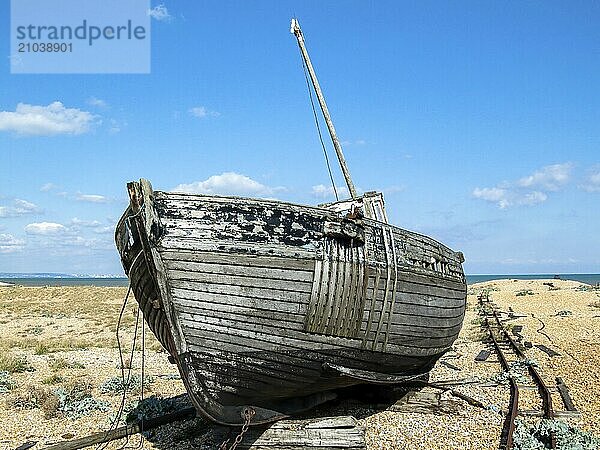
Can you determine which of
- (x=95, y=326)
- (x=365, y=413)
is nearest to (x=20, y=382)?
(x=365, y=413)

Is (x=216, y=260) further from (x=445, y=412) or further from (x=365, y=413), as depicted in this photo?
(x=445, y=412)

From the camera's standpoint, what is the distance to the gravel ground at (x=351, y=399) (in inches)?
307

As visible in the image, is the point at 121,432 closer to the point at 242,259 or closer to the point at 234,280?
the point at 234,280

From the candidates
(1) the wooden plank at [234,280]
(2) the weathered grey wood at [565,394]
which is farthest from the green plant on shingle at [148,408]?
(2) the weathered grey wood at [565,394]

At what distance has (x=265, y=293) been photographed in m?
6.21

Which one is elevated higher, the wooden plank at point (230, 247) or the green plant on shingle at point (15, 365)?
the wooden plank at point (230, 247)

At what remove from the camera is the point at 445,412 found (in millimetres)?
8562

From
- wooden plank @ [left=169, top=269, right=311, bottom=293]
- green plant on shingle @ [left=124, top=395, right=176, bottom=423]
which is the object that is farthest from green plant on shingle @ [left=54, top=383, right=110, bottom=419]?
wooden plank @ [left=169, top=269, right=311, bottom=293]

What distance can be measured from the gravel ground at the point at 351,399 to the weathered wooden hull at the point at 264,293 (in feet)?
4.68

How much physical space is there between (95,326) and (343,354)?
19.1 m

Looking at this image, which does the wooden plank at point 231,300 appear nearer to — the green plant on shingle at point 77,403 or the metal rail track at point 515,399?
the metal rail track at point 515,399

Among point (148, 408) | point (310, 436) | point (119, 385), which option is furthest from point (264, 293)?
point (119, 385)

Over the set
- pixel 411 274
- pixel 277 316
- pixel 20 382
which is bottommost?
pixel 20 382

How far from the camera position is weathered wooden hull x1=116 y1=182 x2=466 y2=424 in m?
6.11
